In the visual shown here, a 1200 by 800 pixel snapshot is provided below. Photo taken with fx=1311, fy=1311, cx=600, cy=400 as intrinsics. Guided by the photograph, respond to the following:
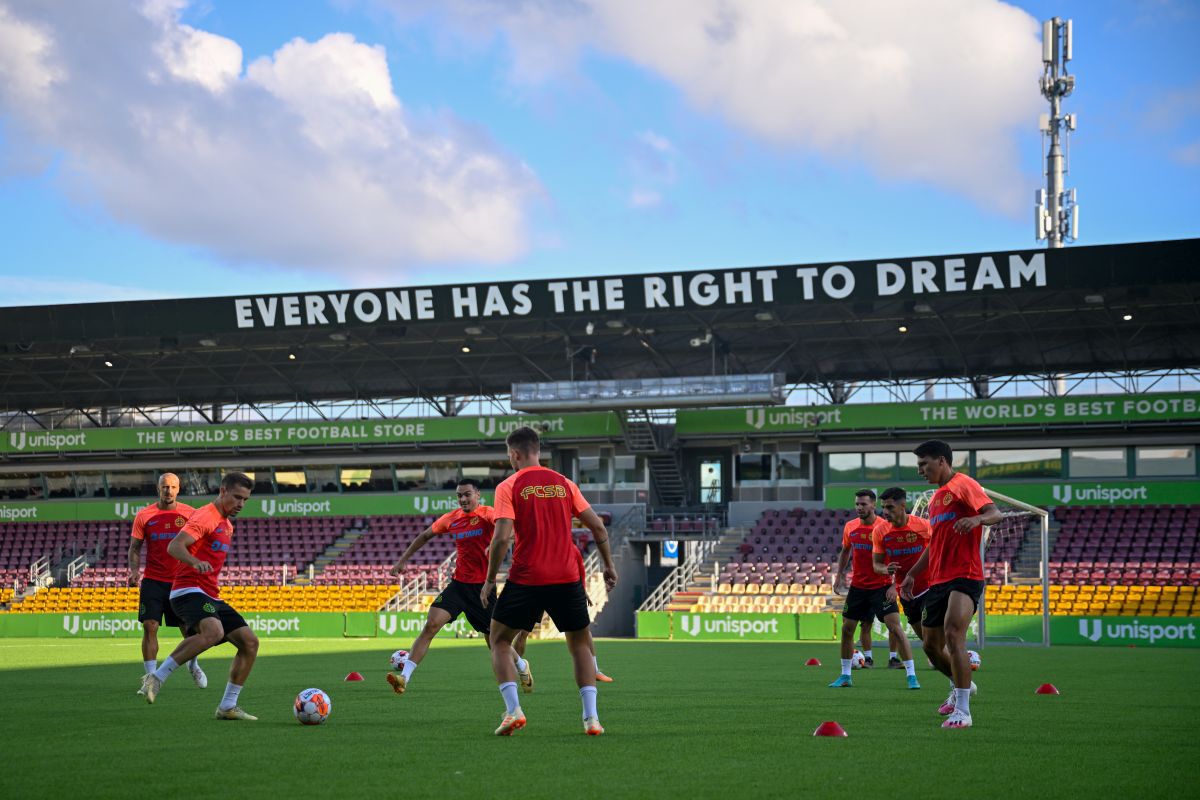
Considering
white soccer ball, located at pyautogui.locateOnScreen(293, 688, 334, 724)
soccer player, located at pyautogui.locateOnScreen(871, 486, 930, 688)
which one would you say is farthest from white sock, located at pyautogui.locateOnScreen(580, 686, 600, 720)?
soccer player, located at pyautogui.locateOnScreen(871, 486, 930, 688)

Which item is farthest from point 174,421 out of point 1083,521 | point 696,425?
point 1083,521

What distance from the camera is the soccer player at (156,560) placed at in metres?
14.5

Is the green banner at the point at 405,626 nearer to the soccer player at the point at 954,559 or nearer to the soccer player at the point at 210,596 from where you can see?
the soccer player at the point at 210,596

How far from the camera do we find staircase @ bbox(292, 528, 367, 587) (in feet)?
149

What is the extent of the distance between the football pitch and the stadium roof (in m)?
21.7

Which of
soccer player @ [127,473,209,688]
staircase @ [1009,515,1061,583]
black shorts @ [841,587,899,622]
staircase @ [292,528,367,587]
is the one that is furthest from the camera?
staircase @ [292,528,367,587]

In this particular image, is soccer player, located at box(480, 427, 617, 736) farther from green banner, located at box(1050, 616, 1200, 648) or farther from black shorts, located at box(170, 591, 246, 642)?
green banner, located at box(1050, 616, 1200, 648)

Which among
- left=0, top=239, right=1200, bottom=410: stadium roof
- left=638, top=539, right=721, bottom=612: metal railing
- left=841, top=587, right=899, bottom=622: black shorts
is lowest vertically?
left=638, top=539, right=721, bottom=612: metal railing

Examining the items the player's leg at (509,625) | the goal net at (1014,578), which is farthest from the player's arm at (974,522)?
the goal net at (1014,578)

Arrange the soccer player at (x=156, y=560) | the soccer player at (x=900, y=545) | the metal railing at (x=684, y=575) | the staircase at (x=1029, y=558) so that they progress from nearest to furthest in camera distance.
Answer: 1. the soccer player at (x=156, y=560)
2. the soccer player at (x=900, y=545)
3. the staircase at (x=1029, y=558)
4. the metal railing at (x=684, y=575)

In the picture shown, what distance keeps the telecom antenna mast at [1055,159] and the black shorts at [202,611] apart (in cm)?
5481

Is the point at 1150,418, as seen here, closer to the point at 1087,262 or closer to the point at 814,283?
the point at 1087,262

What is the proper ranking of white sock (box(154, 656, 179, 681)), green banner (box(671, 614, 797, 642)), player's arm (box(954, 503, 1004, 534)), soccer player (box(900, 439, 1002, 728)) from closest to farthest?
player's arm (box(954, 503, 1004, 534))
soccer player (box(900, 439, 1002, 728))
white sock (box(154, 656, 179, 681))
green banner (box(671, 614, 797, 642))

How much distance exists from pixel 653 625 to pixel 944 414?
45.8 ft
